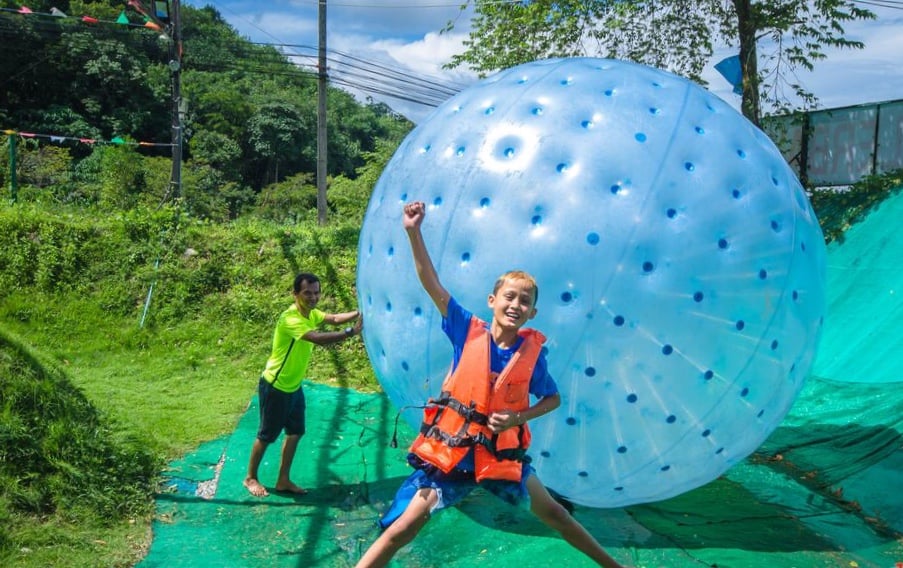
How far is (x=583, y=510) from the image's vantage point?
4.29 m

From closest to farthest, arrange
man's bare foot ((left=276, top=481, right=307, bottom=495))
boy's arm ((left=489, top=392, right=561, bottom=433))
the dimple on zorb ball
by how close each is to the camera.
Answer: boy's arm ((left=489, top=392, right=561, bottom=433)) → the dimple on zorb ball → man's bare foot ((left=276, top=481, right=307, bottom=495))

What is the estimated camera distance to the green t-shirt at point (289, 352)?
4.47 meters

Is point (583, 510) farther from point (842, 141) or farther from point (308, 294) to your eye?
point (842, 141)

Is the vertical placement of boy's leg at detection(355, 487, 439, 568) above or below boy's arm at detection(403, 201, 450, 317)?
below

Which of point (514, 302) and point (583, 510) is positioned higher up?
point (514, 302)

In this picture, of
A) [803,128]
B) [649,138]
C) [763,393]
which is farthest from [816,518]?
[803,128]

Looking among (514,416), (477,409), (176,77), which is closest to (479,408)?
(477,409)

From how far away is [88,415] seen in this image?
4762mm

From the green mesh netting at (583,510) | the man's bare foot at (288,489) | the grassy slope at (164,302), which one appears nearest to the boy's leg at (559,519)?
the green mesh netting at (583,510)

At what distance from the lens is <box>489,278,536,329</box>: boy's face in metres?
2.79

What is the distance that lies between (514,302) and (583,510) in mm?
1996

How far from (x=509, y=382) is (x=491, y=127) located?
1.31 metres

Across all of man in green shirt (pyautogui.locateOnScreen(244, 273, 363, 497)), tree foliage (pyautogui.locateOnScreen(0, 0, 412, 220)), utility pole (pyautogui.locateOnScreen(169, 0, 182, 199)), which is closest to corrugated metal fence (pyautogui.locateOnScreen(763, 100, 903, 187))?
man in green shirt (pyautogui.locateOnScreen(244, 273, 363, 497))

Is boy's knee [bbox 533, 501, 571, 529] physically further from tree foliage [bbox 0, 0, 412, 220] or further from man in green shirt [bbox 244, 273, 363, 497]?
tree foliage [bbox 0, 0, 412, 220]
